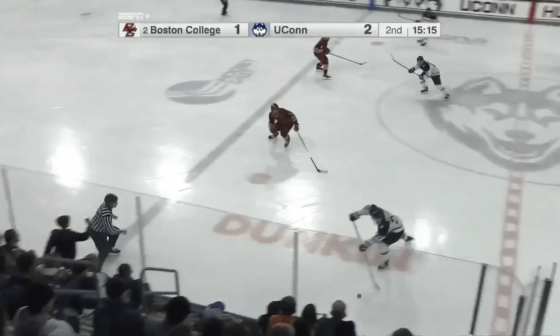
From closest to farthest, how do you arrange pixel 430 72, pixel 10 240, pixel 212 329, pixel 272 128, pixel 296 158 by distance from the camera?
pixel 212 329, pixel 10 240, pixel 296 158, pixel 272 128, pixel 430 72

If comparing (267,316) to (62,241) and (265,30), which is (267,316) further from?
(265,30)

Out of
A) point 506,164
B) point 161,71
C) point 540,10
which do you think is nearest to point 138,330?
point 506,164

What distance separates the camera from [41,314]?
318 cm

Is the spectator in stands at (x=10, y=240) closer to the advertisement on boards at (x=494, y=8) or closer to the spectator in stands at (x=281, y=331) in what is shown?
the spectator in stands at (x=281, y=331)

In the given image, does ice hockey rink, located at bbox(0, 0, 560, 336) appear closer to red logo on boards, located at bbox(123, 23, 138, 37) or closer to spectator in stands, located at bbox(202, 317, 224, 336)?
red logo on boards, located at bbox(123, 23, 138, 37)

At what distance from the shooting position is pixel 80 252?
6.24 metres

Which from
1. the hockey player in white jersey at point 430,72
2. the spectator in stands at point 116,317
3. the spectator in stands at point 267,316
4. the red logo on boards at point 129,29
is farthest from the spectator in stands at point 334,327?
the red logo on boards at point 129,29

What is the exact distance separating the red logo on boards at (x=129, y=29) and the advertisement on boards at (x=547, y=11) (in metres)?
9.55

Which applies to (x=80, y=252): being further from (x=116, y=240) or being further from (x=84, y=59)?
(x=84, y=59)

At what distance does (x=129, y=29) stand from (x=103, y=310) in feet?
40.2

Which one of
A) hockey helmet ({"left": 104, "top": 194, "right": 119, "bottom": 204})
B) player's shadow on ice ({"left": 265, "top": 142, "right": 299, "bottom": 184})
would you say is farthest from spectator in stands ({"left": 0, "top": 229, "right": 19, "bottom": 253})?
player's shadow on ice ({"left": 265, "top": 142, "right": 299, "bottom": 184})

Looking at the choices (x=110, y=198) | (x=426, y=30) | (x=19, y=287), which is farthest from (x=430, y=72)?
(x=19, y=287)

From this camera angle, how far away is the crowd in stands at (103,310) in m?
3.09

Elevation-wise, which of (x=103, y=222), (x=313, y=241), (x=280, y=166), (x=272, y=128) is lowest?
(x=280, y=166)
